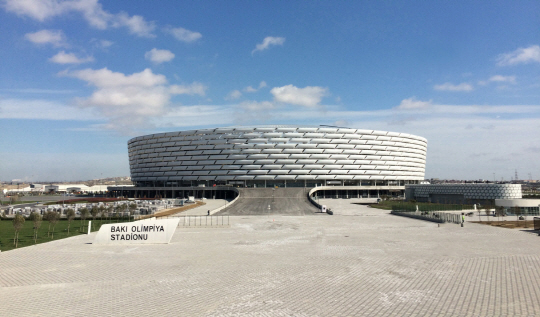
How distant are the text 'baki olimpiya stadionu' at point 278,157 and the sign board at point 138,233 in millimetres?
72165

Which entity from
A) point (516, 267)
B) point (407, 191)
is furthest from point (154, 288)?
point (407, 191)

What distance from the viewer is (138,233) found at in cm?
2238

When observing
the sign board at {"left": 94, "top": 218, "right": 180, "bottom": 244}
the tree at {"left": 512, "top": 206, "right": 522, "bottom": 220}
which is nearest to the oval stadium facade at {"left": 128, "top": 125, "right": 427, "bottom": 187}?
the tree at {"left": 512, "top": 206, "right": 522, "bottom": 220}

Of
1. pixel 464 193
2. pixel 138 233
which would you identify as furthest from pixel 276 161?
pixel 138 233

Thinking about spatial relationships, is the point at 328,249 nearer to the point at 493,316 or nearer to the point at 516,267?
the point at 516,267

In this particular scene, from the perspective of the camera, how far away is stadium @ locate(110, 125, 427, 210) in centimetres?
9519

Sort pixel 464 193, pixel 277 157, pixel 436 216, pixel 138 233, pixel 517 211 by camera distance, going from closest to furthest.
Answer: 1. pixel 138 233
2. pixel 436 216
3. pixel 517 211
4. pixel 464 193
5. pixel 277 157

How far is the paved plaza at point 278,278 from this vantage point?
1073cm

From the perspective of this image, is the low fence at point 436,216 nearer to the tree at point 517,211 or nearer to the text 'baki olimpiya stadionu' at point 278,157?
the tree at point 517,211

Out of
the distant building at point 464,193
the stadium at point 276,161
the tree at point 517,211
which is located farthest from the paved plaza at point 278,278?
the stadium at point 276,161

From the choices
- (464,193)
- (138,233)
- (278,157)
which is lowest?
(138,233)

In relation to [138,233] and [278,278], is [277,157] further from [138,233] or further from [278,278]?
[278,278]

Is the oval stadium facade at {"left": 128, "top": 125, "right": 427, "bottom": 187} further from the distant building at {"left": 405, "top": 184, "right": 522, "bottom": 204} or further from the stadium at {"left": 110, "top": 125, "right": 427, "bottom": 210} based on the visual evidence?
the distant building at {"left": 405, "top": 184, "right": 522, "bottom": 204}

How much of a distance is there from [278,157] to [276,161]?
1235mm
